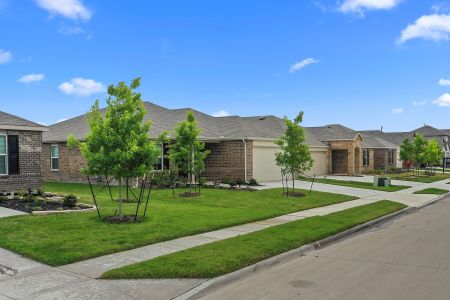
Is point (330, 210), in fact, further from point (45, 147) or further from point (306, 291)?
point (45, 147)

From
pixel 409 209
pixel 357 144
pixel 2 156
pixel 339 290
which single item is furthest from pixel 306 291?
pixel 357 144

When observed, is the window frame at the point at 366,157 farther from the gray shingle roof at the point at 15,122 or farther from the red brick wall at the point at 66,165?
the gray shingle roof at the point at 15,122

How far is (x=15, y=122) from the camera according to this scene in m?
17.8

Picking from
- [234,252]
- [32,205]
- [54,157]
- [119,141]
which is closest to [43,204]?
[32,205]

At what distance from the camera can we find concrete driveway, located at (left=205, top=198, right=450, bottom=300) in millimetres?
6289

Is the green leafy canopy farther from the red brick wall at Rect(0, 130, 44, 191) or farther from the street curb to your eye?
the red brick wall at Rect(0, 130, 44, 191)

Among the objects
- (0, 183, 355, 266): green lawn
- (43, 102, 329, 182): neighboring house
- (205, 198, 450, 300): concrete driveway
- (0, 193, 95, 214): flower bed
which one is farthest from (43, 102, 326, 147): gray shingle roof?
(205, 198, 450, 300): concrete driveway

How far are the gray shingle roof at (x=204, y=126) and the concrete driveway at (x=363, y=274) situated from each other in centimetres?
1676

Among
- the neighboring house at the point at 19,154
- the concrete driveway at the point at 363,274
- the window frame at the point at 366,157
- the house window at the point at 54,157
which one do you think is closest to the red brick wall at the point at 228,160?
the house window at the point at 54,157

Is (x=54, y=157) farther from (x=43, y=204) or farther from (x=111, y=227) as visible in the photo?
(x=111, y=227)

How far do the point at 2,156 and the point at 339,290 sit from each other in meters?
15.6

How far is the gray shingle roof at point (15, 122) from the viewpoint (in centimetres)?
1742

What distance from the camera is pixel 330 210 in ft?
51.6

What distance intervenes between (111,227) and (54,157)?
756 inches
